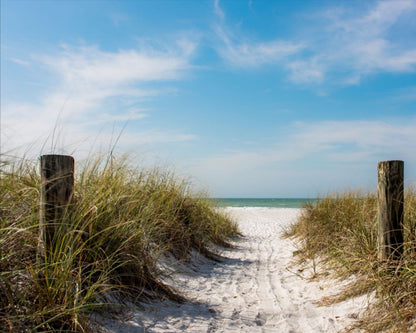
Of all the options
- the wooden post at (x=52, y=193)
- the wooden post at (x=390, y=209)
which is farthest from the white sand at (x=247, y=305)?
the wooden post at (x=52, y=193)

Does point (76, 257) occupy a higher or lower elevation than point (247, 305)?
higher

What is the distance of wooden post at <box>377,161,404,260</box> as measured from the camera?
392 centimetres

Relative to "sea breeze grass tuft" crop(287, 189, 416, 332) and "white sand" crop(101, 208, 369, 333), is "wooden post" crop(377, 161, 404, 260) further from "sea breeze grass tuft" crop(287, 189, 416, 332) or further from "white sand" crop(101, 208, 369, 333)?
"white sand" crop(101, 208, 369, 333)

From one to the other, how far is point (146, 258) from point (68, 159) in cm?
149

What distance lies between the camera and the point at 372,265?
147 inches

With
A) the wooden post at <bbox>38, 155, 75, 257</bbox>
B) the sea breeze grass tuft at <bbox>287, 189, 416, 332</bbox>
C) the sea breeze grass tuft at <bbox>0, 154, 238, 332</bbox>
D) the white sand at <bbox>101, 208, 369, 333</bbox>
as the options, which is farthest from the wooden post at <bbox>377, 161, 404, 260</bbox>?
the wooden post at <bbox>38, 155, 75, 257</bbox>

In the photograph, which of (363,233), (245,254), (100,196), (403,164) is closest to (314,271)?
(363,233)

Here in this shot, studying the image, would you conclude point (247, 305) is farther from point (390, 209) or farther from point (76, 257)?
point (76, 257)

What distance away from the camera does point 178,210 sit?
620 centimetres

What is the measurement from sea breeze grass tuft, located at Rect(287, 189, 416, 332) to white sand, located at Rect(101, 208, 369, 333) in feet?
0.83

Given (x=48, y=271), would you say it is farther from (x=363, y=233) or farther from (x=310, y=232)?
(x=310, y=232)

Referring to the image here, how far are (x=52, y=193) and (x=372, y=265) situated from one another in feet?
11.0

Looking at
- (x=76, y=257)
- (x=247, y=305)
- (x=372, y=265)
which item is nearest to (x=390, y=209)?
(x=372, y=265)

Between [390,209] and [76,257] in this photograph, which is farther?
[390,209]
